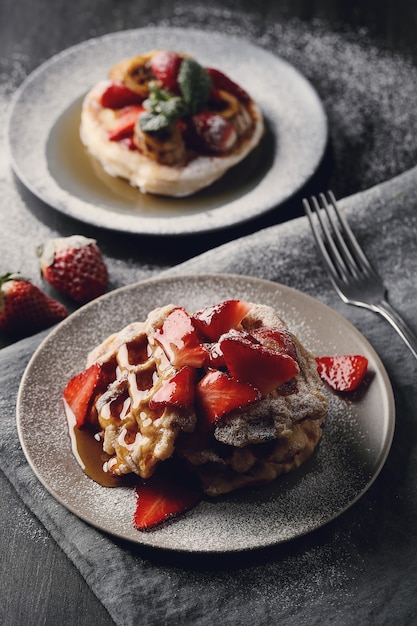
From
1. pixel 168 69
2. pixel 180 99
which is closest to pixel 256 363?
pixel 180 99

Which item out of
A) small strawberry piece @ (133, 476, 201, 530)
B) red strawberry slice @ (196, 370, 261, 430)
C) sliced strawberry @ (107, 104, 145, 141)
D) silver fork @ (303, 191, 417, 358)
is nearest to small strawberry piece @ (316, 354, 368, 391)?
silver fork @ (303, 191, 417, 358)

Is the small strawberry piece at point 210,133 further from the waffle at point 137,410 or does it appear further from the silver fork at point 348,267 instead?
the waffle at point 137,410

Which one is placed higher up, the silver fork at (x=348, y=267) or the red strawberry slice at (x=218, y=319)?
the red strawberry slice at (x=218, y=319)

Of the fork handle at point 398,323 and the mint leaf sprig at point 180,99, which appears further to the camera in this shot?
the mint leaf sprig at point 180,99

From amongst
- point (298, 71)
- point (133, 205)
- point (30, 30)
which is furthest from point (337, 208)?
point (30, 30)

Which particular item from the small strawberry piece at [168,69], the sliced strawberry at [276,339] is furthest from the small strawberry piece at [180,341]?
the small strawberry piece at [168,69]

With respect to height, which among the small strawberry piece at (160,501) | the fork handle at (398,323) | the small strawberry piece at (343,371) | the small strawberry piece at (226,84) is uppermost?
the small strawberry piece at (226,84)

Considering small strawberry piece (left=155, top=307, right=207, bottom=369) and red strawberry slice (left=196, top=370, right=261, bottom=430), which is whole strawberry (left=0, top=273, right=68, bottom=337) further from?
red strawberry slice (left=196, top=370, right=261, bottom=430)
